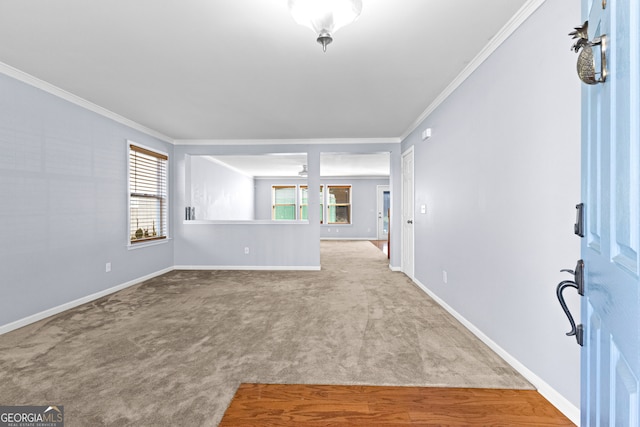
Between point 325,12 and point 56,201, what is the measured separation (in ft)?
11.3

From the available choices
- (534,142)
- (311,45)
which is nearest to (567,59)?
(534,142)

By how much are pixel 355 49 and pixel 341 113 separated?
1.59 meters

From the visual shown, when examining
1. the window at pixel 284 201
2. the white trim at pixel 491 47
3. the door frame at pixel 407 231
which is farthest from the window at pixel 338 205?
the white trim at pixel 491 47

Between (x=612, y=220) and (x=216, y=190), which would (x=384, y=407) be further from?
(x=216, y=190)

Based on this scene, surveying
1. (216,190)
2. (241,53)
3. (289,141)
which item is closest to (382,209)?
(216,190)

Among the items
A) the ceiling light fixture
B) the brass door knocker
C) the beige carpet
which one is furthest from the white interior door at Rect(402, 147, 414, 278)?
the brass door knocker

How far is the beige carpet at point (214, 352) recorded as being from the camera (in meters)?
1.79

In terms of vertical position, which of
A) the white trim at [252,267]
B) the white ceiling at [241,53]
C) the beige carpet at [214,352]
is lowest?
the beige carpet at [214,352]

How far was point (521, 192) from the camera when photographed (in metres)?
2.00

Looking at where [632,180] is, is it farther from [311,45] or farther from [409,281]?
[409,281]

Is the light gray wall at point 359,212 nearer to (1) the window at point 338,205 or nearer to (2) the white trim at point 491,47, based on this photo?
(1) the window at point 338,205

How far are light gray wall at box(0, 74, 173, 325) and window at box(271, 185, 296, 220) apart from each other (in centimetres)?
733

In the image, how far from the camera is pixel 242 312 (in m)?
3.29

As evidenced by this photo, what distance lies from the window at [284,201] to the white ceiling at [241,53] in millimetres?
7449
